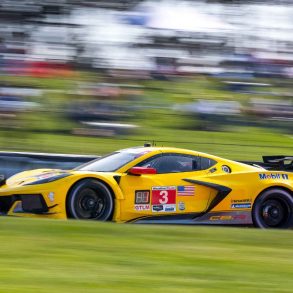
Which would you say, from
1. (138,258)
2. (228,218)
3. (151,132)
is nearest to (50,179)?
(228,218)

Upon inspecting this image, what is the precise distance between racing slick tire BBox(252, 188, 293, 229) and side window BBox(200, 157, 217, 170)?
0.82 m

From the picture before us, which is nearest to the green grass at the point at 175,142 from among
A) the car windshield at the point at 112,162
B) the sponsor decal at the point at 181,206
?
the car windshield at the point at 112,162

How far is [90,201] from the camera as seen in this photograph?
931cm

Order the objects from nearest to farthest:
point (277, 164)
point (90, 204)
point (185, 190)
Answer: point (90, 204) < point (185, 190) < point (277, 164)

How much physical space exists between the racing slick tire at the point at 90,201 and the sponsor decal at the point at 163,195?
1.95 feet

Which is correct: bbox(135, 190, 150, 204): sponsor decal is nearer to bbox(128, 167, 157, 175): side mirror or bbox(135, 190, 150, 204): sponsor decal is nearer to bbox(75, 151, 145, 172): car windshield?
bbox(128, 167, 157, 175): side mirror

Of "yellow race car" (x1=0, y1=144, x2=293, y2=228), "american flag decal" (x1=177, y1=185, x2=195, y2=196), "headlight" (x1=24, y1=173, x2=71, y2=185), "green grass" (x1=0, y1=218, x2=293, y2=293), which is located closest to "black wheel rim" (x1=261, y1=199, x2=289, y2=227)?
"yellow race car" (x1=0, y1=144, x2=293, y2=228)

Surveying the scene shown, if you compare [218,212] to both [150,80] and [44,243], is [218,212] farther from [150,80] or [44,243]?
[150,80]

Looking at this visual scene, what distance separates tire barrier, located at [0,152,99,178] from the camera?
11.9 m

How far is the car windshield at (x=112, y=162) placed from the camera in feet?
32.1

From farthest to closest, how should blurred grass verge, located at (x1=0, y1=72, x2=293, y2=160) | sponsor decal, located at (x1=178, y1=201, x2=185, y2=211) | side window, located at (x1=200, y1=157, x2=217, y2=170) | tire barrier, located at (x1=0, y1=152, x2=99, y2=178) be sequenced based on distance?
blurred grass verge, located at (x1=0, y1=72, x2=293, y2=160) → tire barrier, located at (x1=0, y1=152, x2=99, y2=178) → side window, located at (x1=200, y1=157, x2=217, y2=170) → sponsor decal, located at (x1=178, y1=201, x2=185, y2=211)

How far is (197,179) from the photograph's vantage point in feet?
31.7

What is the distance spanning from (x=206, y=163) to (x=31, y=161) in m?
3.52

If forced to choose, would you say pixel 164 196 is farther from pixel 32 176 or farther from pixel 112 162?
pixel 32 176
